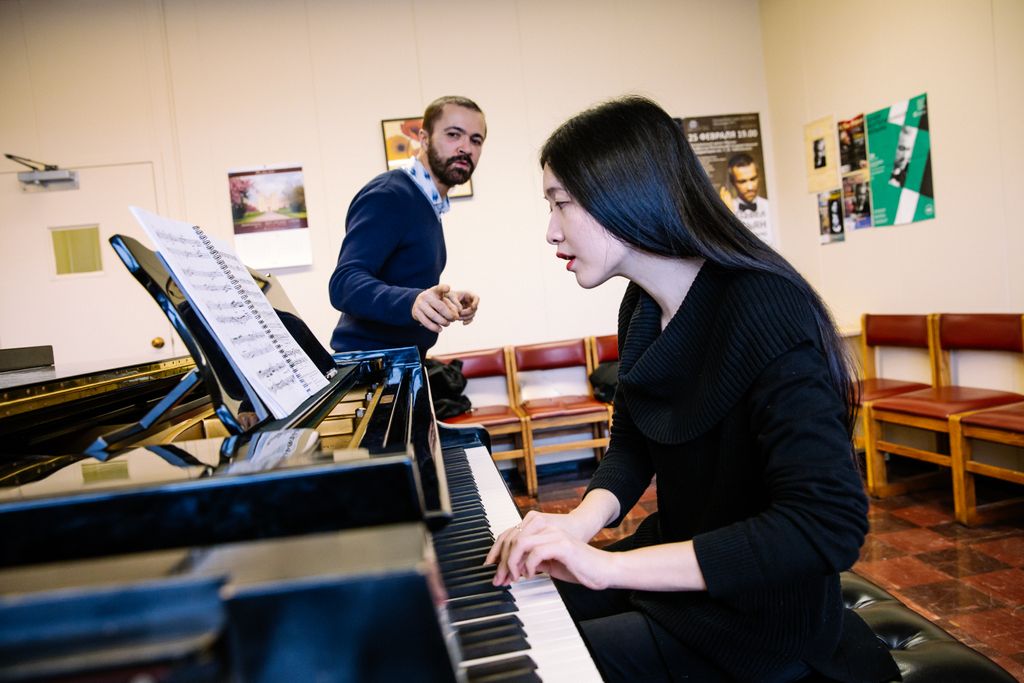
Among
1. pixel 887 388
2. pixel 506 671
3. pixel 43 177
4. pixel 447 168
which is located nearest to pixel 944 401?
pixel 887 388

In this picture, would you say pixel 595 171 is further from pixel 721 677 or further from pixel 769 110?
pixel 769 110

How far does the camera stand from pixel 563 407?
14.4ft

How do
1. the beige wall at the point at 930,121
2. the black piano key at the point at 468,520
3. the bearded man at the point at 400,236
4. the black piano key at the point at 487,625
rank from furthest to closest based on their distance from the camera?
the beige wall at the point at 930,121
the bearded man at the point at 400,236
the black piano key at the point at 468,520
the black piano key at the point at 487,625

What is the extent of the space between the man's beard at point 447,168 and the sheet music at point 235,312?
4.42 ft

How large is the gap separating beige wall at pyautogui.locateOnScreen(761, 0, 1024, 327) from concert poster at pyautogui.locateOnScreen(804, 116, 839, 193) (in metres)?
0.07

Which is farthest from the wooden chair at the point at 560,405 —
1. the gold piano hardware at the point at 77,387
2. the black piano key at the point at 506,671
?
the black piano key at the point at 506,671

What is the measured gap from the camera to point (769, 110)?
5188 millimetres

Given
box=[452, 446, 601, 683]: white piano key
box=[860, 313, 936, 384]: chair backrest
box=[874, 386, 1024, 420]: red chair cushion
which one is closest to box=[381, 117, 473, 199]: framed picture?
box=[860, 313, 936, 384]: chair backrest

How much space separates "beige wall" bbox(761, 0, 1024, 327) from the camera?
3.32 meters

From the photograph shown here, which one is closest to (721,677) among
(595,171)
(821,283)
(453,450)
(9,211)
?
(595,171)

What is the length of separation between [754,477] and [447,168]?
1885 mm

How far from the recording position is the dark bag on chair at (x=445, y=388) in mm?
4293

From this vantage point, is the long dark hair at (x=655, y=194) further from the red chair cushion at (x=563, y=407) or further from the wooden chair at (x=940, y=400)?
the red chair cushion at (x=563, y=407)

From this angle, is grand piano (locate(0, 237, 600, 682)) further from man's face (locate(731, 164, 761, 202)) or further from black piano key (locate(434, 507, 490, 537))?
man's face (locate(731, 164, 761, 202))
